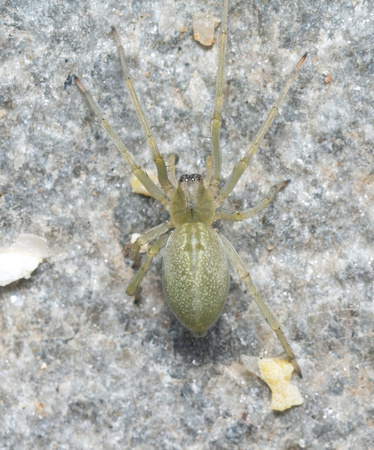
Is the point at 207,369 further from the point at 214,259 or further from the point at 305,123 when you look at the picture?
the point at 305,123

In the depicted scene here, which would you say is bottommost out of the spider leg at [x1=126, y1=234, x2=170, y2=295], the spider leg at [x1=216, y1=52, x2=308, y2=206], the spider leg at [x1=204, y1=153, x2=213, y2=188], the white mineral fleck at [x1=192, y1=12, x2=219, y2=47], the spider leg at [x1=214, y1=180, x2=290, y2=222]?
the spider leg at [x1=126, y1=234, x2=170, y2=295]

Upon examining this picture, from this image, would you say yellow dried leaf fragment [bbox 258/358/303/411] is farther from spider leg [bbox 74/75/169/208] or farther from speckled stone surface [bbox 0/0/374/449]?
spider leg [bbox 74/75/169/208]

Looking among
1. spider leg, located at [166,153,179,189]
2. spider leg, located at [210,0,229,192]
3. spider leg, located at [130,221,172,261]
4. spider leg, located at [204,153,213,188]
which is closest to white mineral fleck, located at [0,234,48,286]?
spider leg, located at [130,221,172,261]

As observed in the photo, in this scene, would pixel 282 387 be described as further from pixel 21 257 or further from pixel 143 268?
pixel 21 257

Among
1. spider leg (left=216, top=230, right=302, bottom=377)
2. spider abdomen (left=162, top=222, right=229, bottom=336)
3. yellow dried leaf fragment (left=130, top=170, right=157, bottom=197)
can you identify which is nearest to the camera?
spider abdomen (left=162, top=222, right=229, bottom=336)

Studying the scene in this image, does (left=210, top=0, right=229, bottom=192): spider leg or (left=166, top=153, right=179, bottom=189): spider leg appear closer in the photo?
(left=210, top=0, right=229, bottom=192): spider leg

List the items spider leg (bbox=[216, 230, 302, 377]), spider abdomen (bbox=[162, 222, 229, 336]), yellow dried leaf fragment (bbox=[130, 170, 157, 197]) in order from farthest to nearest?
yellow dried leaf fragment (bbox=[130, 170, 157, 197]) → spider leg (bbox=[216, 230, 302, 377]) → spider abdomen (bbox=[162, 222, 229, 336])

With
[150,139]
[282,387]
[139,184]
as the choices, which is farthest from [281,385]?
[150,139]
